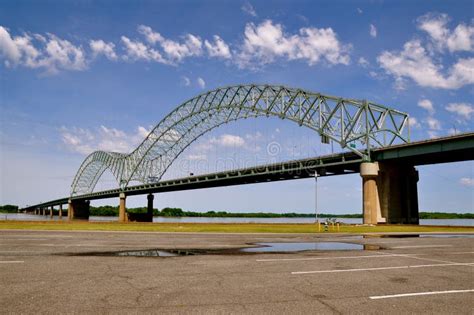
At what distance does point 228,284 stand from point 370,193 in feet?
183

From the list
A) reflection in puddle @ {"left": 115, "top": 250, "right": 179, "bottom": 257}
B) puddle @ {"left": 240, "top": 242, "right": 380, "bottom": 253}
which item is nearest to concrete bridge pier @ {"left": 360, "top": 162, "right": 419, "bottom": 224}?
puddle @ {"left": 240, "top": 242, "right": 380, "bottom": 253}

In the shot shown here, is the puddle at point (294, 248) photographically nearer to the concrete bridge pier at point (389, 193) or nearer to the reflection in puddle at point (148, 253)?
the reflection in puddle at point (148, 253)

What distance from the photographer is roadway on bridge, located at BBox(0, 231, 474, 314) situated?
709cm

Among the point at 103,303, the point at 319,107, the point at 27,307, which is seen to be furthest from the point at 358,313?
the point at 319,107

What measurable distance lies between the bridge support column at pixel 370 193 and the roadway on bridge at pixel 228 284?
1852 inches

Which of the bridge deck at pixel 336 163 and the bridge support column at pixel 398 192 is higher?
the bridge deck at pixel 336 163

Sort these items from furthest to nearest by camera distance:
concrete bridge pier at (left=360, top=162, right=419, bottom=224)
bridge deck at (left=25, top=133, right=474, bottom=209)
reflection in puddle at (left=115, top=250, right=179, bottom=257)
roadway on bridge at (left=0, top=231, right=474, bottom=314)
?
concrete bridge pier at (left=360, top=162, right=419, bottom=224)
bridge deck at (left=25, top=133, right=474, bottom=209)
reflection in puddle at (left=115, top=250, right=179, bottom=257)
roadway on bridge at (left=0, top=231, right=474, bottom=314)

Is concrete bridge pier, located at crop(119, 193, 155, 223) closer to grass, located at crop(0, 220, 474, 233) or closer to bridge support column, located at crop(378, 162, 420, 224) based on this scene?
bridge support column, located at crop(378, 162, 420, 224)

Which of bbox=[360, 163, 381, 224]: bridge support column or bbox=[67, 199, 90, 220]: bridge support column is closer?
bbox=[360, 163, 381, 224]: bridge support column

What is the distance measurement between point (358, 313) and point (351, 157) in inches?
2629

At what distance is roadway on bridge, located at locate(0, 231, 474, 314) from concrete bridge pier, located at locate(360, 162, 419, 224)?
159 ft

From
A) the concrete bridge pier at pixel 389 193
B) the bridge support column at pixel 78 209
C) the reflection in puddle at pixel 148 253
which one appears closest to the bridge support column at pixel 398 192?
the concrete bridge pier at pixel 389 193

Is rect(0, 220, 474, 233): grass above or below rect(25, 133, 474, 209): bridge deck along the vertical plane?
below

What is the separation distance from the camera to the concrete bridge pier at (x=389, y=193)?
60.4 meters
